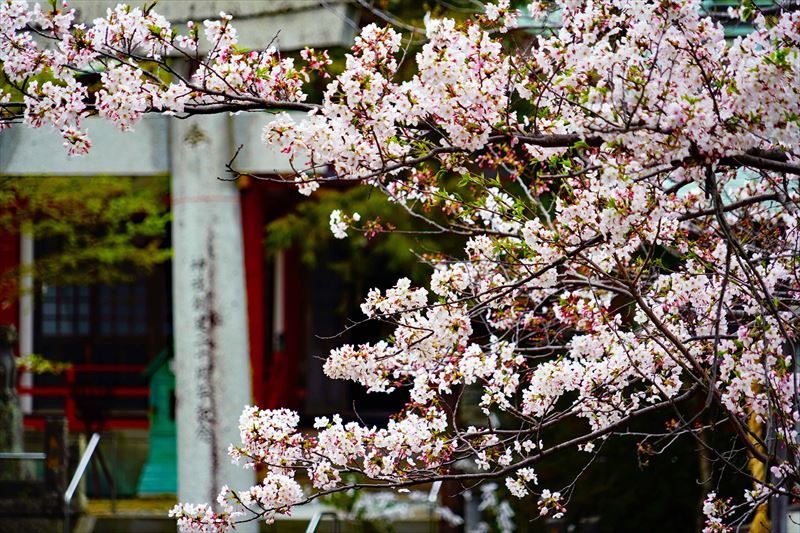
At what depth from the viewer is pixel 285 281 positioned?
49.1 feet

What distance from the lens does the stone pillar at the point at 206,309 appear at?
700 cm

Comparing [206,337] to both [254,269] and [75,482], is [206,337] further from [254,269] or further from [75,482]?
[254,269]

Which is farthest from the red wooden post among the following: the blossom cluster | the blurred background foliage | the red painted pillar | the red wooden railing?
the blossom cluster

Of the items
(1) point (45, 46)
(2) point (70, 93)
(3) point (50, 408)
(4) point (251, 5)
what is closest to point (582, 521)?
(4) point (251, 5)

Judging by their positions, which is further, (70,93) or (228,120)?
(228,120)

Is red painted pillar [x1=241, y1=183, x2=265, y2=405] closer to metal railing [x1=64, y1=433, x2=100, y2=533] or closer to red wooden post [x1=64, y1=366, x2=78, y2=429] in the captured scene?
metal railing [x1=64, y1=433, x2=100, y2=533]

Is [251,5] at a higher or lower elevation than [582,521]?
higher

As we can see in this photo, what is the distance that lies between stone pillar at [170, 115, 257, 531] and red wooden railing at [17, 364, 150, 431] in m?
6.95

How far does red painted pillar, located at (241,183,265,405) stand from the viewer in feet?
40.2

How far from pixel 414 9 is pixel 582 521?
197 inches

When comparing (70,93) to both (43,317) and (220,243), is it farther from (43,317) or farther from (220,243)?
(43,317)

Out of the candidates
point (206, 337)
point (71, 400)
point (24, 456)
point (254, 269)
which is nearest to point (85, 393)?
point (71, 400)

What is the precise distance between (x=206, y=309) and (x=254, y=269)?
522 centimetres

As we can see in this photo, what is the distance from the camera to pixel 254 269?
1228cm
